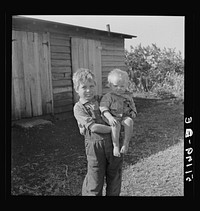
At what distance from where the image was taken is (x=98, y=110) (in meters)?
1.53

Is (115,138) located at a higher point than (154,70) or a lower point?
lower

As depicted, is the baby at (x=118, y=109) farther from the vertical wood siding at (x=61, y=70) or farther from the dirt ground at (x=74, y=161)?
the vertical wood siding at (x=61, y=70)

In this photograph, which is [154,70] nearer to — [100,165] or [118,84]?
[118,84]

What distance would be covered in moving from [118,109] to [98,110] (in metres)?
0.12

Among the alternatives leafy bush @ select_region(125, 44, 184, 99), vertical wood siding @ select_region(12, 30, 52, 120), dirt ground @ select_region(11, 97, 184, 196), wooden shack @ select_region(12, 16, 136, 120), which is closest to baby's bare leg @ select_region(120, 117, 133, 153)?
dirt ground @ select_region(11, 97, 184, 196)

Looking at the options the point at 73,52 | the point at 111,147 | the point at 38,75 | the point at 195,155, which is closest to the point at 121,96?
the point at 111,147

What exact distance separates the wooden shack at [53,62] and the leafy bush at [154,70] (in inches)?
7.1

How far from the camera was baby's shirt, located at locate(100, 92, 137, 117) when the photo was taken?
1.50m

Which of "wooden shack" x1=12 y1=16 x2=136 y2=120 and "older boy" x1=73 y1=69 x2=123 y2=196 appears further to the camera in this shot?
"wooden shack" x1=12 y1=16 x2=136 y2=120

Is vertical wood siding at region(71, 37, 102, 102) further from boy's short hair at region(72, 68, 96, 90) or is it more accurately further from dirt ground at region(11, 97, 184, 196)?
boy's short hair at region(72, 68, 96, 90)

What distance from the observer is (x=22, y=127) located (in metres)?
2.10

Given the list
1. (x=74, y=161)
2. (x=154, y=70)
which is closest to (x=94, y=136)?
(x=74, y=161)
